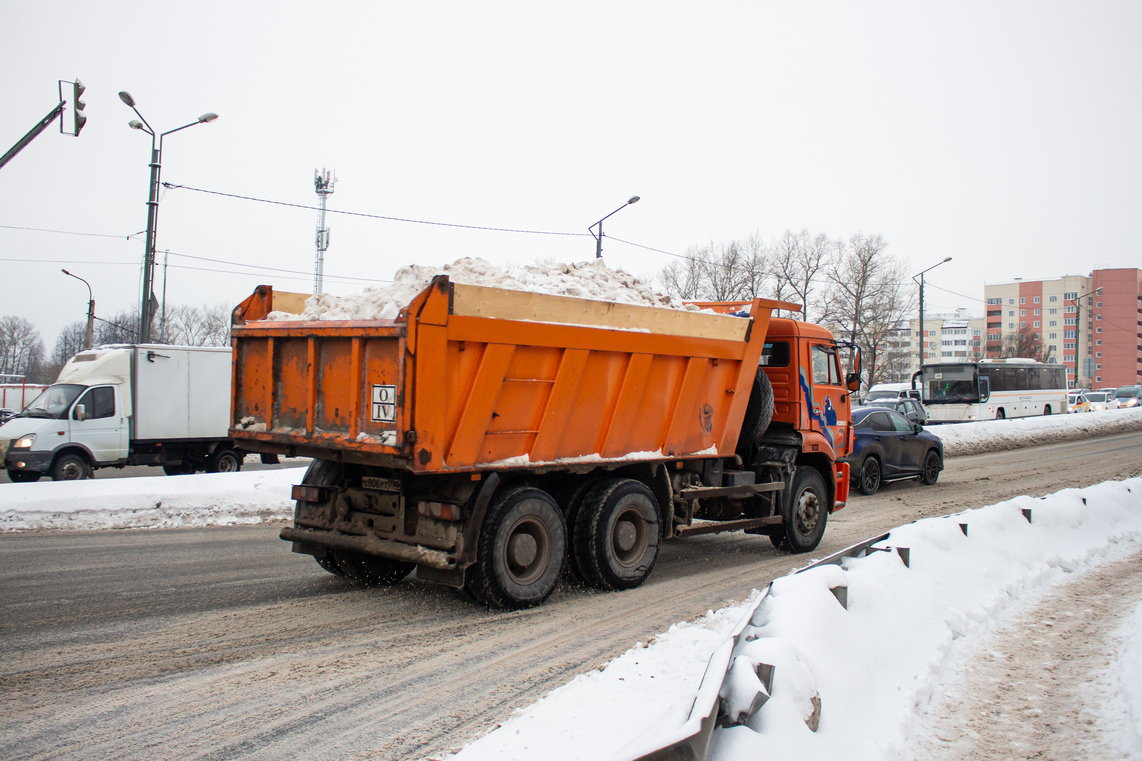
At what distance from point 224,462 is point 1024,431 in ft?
85.0

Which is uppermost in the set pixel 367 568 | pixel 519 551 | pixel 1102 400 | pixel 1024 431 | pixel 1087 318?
pixel 1087 318

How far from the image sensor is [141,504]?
1103 cm

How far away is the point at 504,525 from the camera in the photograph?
20.5ft

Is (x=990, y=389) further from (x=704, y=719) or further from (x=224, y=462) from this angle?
(x=704, y=719)

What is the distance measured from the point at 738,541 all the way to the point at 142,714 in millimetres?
7454

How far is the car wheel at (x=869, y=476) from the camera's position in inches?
618

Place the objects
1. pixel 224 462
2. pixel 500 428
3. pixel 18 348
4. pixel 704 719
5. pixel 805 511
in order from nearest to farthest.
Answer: pixel 704 719
pixel 500 428
pixel 805 511
pixel 224 462
pixel 18 348

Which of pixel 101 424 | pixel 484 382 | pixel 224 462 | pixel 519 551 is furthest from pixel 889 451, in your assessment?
pixel 101 424

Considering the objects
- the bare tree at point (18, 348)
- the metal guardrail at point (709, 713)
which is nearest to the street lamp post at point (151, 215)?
the metal guardrail at point (709, 713)

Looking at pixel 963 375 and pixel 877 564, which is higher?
pixel 963 375

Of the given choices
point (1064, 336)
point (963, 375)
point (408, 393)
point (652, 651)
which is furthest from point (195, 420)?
point (1064, 336)

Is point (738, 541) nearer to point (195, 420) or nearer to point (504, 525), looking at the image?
point (504, 525)

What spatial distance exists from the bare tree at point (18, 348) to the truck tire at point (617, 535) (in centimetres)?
10977

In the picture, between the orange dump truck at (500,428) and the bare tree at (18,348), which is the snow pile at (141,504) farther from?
the bare tree at (18,348)
